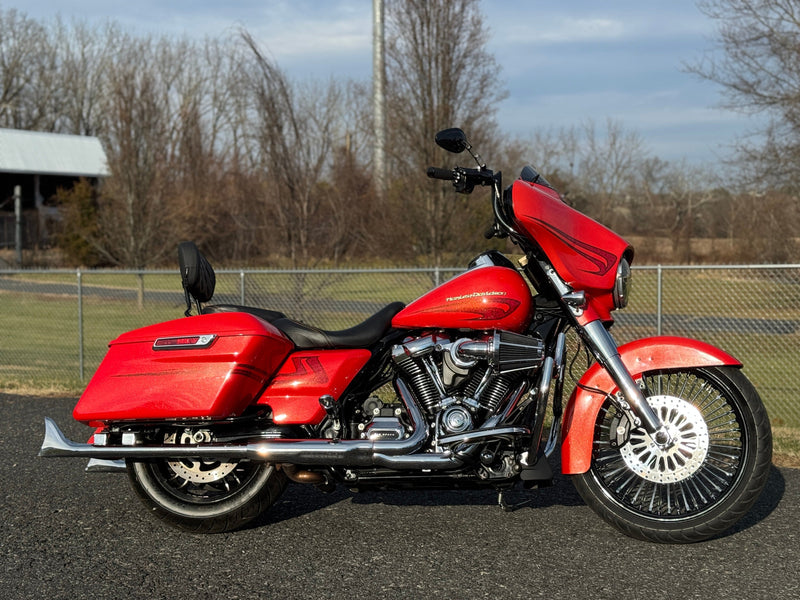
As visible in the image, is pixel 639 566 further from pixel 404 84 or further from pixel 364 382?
pixel 404 84

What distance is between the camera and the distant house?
37.7 meters

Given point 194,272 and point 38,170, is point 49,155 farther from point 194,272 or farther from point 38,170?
point 194,272

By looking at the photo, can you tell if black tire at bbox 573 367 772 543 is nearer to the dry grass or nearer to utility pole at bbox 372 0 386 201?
the dry grass

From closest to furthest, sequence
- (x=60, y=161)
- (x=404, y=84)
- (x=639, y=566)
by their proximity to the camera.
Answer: (x=639, y=566), (x=404, y=84), (x=60, y=161)

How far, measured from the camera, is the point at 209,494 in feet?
14.7

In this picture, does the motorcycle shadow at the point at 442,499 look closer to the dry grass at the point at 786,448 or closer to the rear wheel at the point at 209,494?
the rear wheel at the point at 209,494

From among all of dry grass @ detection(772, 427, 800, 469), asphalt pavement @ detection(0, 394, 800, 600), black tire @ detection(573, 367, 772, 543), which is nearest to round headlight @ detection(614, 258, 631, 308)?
black tire @ detection(573, 367, 772, 543)

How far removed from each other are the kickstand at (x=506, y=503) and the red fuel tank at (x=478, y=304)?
84 cm

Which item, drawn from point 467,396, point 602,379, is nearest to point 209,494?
point 467,396

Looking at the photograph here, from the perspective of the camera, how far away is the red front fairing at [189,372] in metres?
4.14

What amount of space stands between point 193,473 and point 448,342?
1.52 meters

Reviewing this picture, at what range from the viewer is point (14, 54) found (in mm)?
60312

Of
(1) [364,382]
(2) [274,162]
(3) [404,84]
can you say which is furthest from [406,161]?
(1) [364,382]

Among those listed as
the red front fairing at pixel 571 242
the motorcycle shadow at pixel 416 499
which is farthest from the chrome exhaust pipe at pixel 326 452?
the red front fairing at pixel 571 242
